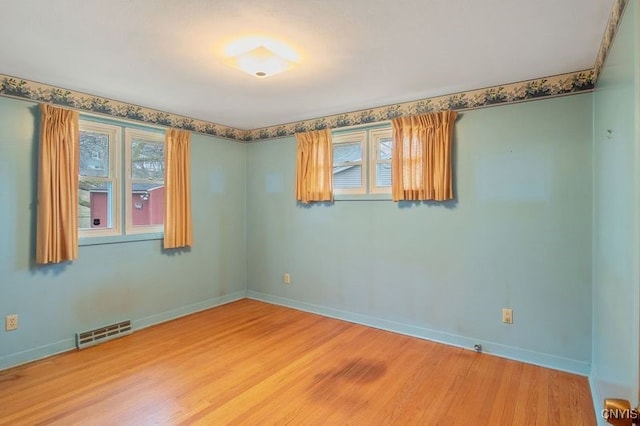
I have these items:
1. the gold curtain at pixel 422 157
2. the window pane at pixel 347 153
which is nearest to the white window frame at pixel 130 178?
the window pane at pixel 347 153

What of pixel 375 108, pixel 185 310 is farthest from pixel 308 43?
pixel 185 310

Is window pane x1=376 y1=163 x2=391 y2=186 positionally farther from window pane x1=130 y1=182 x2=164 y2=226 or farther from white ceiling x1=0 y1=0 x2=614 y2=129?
Answer: window pane x1=130 y1=182 x2=164 y2=226

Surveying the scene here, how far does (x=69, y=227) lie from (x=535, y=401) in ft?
13.4

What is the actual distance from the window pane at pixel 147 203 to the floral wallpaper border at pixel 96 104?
743 mm

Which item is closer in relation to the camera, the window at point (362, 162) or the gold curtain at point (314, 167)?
the window at point (362, 162)

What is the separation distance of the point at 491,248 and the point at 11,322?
4270mm

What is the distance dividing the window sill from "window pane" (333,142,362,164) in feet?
7.50

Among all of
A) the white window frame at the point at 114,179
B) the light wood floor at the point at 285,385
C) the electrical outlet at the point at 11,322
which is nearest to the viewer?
the light wood floor at the point at 285,385

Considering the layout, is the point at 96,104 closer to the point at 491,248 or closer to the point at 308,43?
the point at 308,43

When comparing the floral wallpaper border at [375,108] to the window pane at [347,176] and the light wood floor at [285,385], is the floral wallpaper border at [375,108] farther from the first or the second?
the light wood floor at [285,385]

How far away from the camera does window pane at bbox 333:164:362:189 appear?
399 centimetres

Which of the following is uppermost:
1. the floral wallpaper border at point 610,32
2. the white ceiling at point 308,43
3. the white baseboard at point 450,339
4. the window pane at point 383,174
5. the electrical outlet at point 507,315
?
the white ceiling at point 308,43

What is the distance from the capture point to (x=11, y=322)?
287cm

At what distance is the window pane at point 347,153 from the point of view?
3.99m
